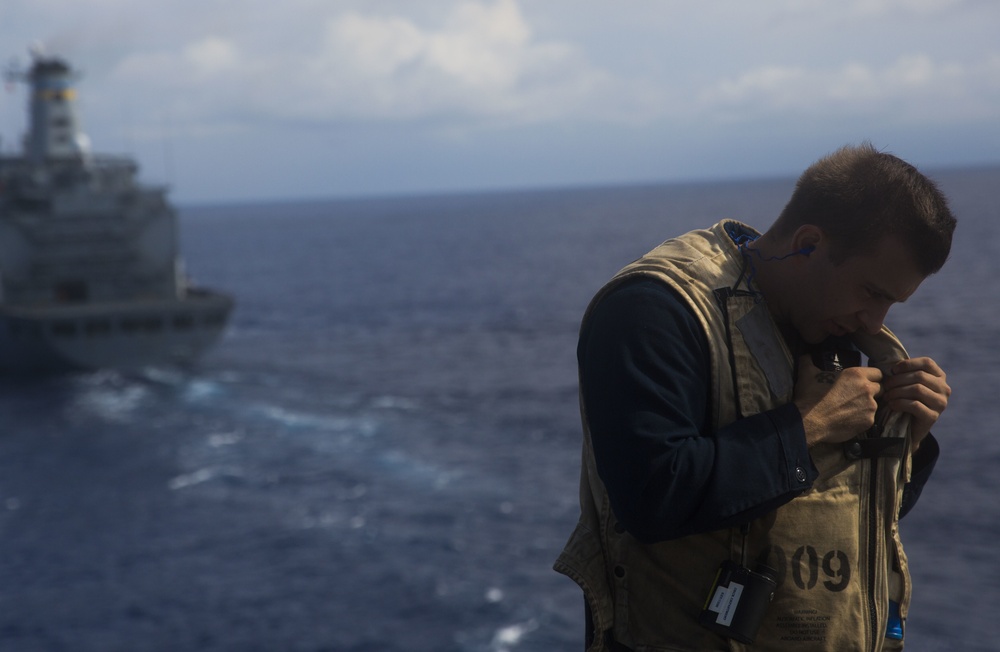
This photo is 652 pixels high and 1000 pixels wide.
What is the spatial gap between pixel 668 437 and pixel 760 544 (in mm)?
476

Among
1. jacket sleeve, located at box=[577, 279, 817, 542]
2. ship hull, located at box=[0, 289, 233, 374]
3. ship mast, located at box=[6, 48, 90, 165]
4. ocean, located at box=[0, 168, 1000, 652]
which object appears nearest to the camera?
jacket sleeve, located at box=[577, 279, 817, 542]

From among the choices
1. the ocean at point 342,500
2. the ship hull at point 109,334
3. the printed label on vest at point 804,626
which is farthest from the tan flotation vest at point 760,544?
the ship hull at point 109,334

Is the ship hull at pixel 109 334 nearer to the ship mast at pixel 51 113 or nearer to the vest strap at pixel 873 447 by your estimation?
the ship mast at pixel 51 113

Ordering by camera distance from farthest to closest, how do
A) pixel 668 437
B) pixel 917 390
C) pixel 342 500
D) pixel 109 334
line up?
pixel 109 334
pixel 342 500
pixel 917 390
pixel 668 437

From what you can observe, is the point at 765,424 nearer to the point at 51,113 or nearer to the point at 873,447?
the point at 873,447

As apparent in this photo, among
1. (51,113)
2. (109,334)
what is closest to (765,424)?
(109,334)

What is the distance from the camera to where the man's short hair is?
8.30 feet

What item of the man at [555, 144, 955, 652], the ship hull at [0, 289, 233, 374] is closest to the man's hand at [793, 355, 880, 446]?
the man at [555, 144, 955, 652]

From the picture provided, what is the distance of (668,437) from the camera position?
2.48 meters

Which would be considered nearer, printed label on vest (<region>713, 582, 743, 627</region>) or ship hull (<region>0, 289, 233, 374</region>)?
printed label on vest (<region>713, 582, 743, 627</region>)

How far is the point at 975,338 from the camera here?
40.1m

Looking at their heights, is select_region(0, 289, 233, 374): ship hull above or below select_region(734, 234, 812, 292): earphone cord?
below

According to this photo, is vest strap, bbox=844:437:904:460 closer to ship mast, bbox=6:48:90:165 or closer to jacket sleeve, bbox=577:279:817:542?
jacket sleeve, bbox=577:279:817:542

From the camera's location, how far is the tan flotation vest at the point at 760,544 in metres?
2.67
